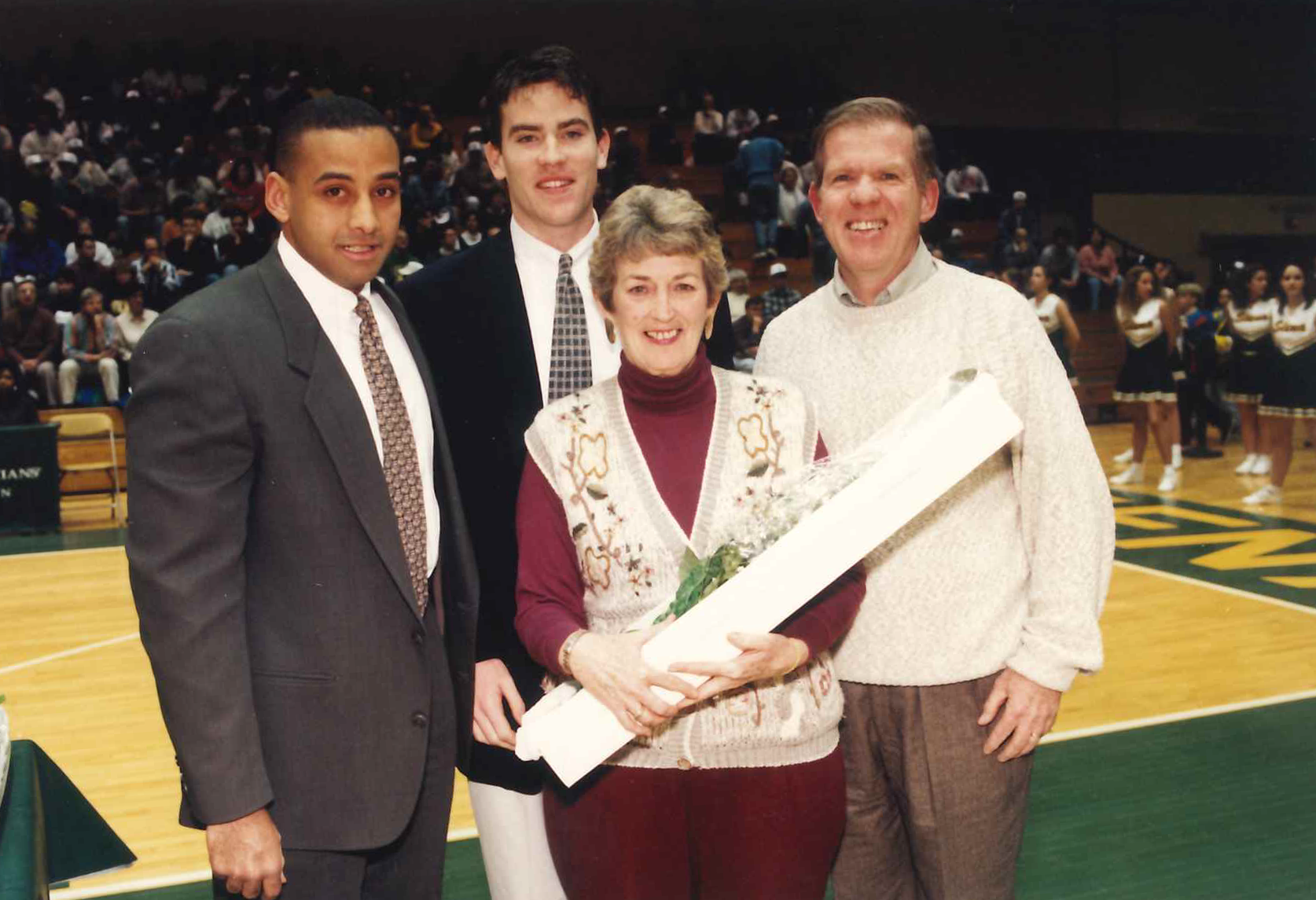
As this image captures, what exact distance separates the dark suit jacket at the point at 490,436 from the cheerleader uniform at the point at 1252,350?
7648mm

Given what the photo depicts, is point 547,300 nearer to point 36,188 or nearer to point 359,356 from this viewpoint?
point 359,356

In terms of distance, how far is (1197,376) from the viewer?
11336mm

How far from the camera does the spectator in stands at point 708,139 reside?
15.1m

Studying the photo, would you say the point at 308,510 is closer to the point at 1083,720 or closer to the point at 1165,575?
the point at 1083,720

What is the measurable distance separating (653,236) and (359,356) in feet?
1.50

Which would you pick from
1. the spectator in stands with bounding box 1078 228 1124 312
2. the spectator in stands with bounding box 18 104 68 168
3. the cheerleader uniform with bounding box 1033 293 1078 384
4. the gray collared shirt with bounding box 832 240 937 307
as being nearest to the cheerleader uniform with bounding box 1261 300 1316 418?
the cheerleader uniform with bounding box 1033 293 1078 384

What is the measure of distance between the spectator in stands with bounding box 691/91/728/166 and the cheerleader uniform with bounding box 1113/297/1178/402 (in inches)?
282

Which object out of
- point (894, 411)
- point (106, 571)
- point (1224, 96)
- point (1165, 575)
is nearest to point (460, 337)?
point (894, 411)

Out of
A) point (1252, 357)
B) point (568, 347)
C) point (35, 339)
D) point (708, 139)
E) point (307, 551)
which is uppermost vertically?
point (708, 139)

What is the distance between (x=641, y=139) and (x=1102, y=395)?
620 centimetres

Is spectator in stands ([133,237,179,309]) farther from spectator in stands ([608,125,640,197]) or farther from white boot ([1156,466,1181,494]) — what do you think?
white boot ([1156,466,1181,494])

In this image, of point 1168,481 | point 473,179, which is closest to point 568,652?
point 1168,481

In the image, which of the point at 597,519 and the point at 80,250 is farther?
the point at 80,250

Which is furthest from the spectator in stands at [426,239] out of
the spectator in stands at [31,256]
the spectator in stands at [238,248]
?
the spectator in stands at [31,256]
